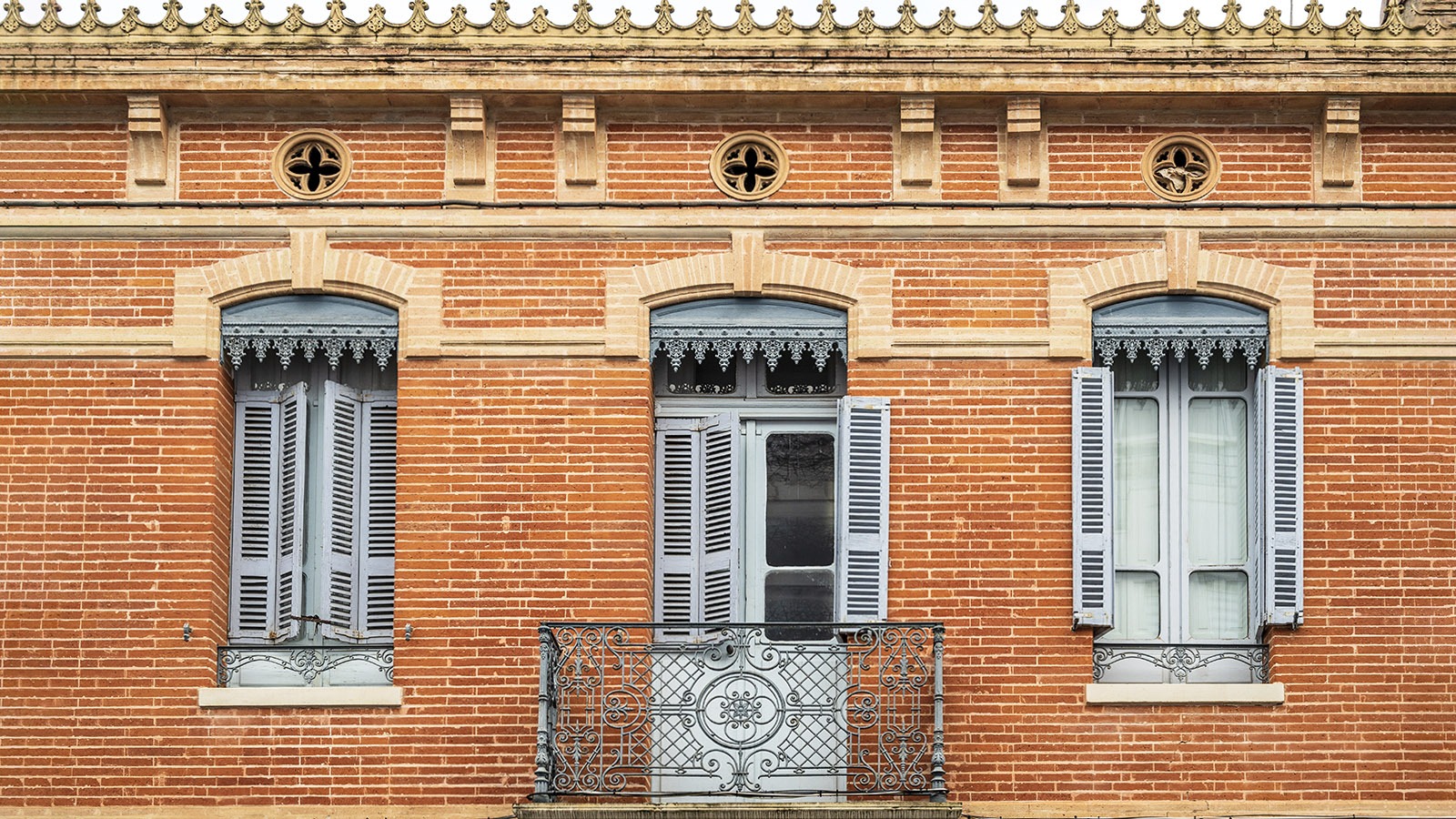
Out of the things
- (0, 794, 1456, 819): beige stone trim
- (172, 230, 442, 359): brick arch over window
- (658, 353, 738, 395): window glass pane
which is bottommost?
(0, 794, 1456, 819): beige stone trim

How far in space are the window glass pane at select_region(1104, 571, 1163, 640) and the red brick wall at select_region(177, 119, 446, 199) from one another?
5.04m

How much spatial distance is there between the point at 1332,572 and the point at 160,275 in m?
7.63

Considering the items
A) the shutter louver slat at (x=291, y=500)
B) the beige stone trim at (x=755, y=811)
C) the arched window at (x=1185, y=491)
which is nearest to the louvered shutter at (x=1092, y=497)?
the arched window at (x=1185, y=491)

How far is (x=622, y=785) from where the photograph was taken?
1553 centimetres

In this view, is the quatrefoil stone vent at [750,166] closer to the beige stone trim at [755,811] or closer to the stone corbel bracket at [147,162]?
the stone corbel bracket at [147,162]

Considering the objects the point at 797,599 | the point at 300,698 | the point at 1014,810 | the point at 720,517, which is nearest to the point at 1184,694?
the point at 1014,810

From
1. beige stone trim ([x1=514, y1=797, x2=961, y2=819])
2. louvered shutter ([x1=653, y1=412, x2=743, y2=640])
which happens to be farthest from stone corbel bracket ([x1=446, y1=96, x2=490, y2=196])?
beige stone trim ([x1=514, y1=797, x2=961, y2=819])

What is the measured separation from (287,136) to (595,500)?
10.3 ft

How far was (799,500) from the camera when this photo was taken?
16.6m

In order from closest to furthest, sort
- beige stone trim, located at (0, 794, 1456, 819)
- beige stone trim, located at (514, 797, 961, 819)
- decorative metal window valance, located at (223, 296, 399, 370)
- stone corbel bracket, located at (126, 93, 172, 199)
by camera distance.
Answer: beige stone trim, located at (514, 797, 961, 819)
beige stone trim, located at (0, 794, 1456, 819)
decorative metal window valance, located at (223, 296, 399, 370)
stone corbel bracket, located at (126, 93, 172, 199)

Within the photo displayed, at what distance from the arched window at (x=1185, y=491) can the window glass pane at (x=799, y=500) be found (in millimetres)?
1598

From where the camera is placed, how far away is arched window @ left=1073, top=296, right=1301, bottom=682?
1611 centimetres

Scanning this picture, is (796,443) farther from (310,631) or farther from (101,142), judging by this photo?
(101,142)

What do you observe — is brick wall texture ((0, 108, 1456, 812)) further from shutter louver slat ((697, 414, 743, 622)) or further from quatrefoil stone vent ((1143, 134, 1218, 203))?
shutter louver slat ((697, 414, 743, 622))
